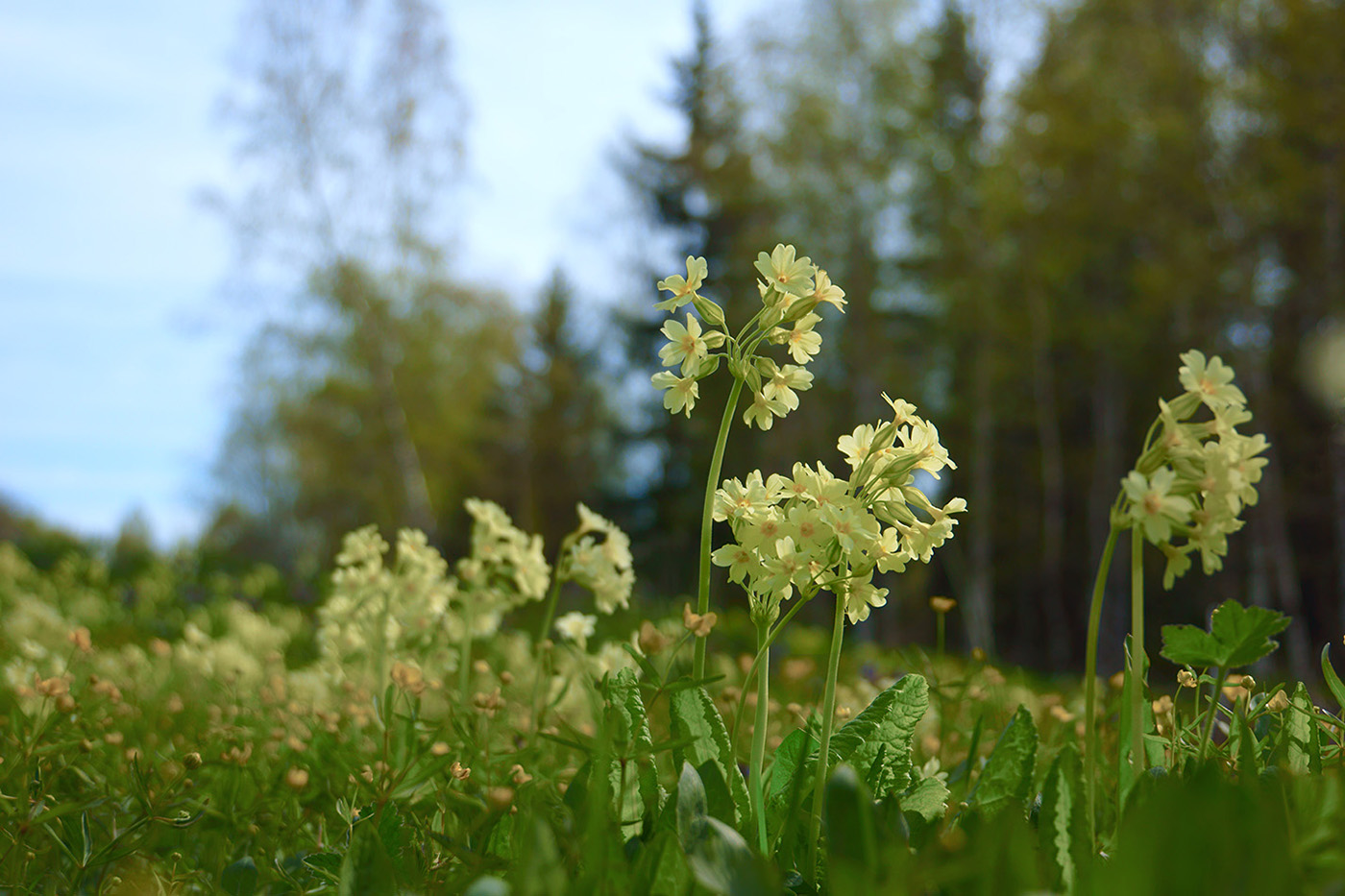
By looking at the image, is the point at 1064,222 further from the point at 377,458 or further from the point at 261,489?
the point at 261,489

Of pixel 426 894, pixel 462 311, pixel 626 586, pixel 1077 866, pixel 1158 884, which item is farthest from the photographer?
pixel 462 311

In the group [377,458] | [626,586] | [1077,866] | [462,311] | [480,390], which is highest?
[462,311]

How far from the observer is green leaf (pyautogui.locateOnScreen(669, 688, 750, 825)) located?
1.27 m

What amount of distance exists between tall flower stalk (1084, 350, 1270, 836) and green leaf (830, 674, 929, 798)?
271 mm

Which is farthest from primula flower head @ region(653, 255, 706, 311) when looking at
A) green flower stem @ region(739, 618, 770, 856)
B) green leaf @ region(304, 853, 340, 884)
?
green leaf @ region(304, 853, 340, 884)

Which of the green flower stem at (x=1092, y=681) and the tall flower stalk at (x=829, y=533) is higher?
the tall flower stalk at (x=829, y=533)

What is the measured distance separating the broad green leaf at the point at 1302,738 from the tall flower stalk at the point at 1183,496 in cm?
39

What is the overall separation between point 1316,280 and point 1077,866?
11.8 metres

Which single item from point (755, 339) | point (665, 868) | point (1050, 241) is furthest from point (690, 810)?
point (1050, 241)

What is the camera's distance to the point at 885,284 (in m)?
16.1

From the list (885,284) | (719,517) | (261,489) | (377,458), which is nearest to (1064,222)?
(885,284)

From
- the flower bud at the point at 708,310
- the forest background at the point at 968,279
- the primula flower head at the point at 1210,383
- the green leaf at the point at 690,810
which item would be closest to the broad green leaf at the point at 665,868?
the green leaf at the point at 690,810

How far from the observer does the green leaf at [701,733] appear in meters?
1.27

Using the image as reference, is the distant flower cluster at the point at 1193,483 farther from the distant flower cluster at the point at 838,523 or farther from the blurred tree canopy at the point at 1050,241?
the blurred tree canopy at the point at 1050,241
